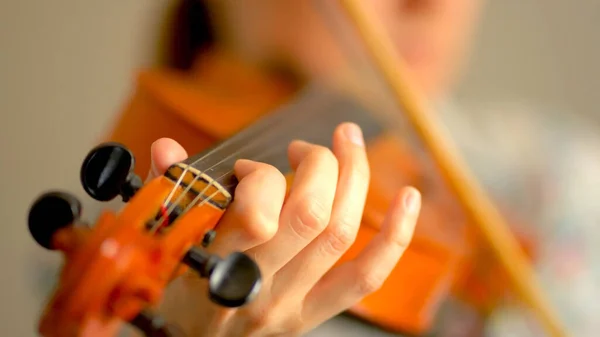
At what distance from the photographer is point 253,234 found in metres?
0.33

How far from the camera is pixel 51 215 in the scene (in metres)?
0.30

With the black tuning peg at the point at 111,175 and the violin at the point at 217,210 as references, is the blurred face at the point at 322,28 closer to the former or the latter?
the violin at the point at 217,210

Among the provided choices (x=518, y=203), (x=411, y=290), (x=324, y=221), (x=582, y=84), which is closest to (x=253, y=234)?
(x=324, y=221)

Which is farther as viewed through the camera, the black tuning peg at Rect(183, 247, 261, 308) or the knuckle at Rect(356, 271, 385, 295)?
the knuckle at Rect(356, 271, 385, 295)

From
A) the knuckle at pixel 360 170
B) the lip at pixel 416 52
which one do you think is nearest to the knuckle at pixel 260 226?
the knuckle at pixel 360 170

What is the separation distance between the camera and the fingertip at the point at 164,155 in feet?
1.20


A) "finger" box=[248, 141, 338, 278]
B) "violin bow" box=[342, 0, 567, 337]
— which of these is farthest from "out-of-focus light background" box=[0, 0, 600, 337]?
"violin bow" box=[342, 0, 567, 337]

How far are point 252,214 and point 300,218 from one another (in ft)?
0.14

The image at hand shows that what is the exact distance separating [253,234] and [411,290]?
0.28 meters

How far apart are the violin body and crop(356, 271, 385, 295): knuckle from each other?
0.07 ft

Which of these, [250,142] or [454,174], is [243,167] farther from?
[454,174]

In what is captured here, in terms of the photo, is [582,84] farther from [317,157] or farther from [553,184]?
[317,157]

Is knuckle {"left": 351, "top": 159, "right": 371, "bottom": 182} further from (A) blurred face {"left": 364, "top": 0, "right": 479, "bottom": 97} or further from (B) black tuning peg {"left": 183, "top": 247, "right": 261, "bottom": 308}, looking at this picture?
(A) blurred face {"left": 364, "top": 0, "right": 479, "bottom": 97}

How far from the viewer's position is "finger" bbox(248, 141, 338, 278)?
0.36 meters
